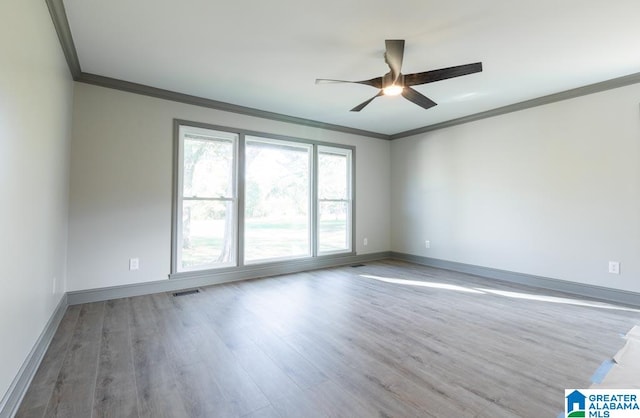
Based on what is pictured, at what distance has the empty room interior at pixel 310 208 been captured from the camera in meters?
1.76

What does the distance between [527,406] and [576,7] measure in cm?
271

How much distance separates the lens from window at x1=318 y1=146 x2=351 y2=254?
5.26 m

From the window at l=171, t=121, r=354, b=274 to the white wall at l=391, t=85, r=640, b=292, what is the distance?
165 cm

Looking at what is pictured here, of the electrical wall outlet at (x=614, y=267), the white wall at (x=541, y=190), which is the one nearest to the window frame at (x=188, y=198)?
the white wall at (x=541, y=190)

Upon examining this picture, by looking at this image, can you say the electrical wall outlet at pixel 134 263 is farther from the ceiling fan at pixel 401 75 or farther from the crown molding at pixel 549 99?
the crown molding at pixel 549 99

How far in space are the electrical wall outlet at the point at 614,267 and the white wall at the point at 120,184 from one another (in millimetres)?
5241

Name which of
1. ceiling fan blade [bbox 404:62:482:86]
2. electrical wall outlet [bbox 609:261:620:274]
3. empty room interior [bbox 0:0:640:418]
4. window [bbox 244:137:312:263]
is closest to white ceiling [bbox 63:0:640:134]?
empty room interior [bbox 0:0:640:418]

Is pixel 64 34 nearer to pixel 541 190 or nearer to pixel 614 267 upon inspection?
pixel 541 190

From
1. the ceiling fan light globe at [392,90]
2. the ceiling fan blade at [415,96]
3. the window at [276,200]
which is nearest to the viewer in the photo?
the ceiling fan light globe at [392,90]

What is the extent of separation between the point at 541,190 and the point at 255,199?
13.2 ft

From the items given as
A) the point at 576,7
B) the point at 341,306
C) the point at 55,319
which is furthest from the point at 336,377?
the point at 576,7

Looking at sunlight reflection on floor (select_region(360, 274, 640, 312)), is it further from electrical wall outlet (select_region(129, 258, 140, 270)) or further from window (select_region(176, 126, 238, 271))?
electrical wall outlet (select_region(129, 258, 140, 270))

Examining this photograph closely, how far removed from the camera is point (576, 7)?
7.01 feet

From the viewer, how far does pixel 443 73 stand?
8.19ft
